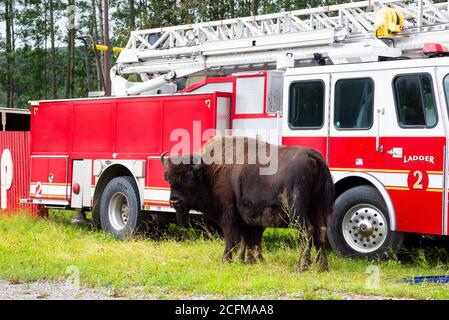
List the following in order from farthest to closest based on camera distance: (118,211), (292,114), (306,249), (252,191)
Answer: (118,211) < (292,114) < (252,191) < (306,249)

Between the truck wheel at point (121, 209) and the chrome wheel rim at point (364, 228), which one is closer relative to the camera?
the chrome wheel rim at point (364, 228)

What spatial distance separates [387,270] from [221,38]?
20.4ft

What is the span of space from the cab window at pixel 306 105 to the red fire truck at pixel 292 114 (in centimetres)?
2

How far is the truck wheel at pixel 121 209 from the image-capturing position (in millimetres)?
14125

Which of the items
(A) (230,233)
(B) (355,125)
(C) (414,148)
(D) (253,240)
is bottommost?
(D) (253,240)

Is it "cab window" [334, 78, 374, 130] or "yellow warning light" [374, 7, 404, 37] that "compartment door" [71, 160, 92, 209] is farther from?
"yellow warning light" [374, 7, 404, 37]

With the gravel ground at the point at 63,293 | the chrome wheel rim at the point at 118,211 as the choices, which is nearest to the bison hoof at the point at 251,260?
the gravel ground at the point at 63,293

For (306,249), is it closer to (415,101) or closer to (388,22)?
(415,101)

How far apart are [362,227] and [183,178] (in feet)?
8.50

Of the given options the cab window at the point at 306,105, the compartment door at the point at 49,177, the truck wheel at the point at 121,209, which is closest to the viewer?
the cab window at the point at 306,105

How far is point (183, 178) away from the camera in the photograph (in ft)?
36.8

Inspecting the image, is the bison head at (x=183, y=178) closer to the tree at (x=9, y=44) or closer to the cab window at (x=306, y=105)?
the cab window at (x=306, y=105)

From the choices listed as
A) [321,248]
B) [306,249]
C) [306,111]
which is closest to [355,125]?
[306,111]
